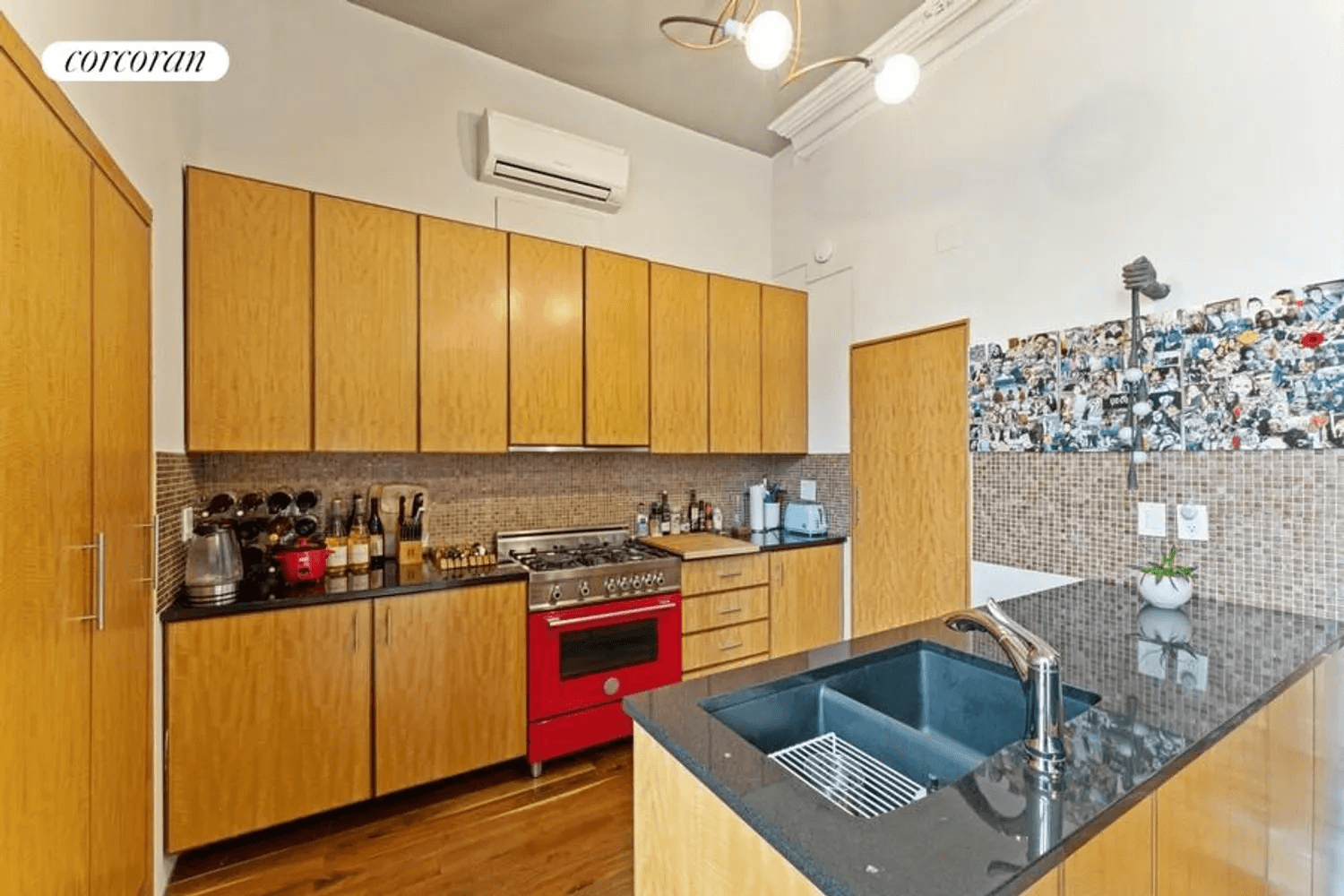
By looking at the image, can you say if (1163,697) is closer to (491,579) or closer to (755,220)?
(491,579)

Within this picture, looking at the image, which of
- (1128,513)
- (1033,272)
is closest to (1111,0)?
(1033,272)

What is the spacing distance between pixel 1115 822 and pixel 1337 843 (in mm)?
1535

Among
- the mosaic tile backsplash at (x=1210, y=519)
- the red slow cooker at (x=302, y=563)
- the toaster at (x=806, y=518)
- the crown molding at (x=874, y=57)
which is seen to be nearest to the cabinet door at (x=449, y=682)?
the red slow cooker at (x=302, y=563)

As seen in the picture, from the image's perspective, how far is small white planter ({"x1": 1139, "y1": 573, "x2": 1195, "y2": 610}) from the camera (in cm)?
172

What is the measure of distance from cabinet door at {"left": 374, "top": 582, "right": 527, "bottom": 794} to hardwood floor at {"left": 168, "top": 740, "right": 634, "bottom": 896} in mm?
150

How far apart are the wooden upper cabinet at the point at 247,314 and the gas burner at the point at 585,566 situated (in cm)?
109

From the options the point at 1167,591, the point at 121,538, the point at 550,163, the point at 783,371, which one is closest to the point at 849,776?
the point at 1167,591

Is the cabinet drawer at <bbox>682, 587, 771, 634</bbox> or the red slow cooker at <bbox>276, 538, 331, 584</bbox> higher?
the red slow cooker at <bbox>276, 538, 331, 584</bbox>

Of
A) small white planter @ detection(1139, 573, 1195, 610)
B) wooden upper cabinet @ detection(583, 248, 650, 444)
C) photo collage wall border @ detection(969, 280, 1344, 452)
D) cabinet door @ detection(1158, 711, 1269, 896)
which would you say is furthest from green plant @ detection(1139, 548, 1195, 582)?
wooden upper cabinet @ detection(583, 248, 650, 444)

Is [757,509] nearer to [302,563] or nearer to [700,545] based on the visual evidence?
[700,545]

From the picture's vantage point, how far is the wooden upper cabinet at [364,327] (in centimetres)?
221

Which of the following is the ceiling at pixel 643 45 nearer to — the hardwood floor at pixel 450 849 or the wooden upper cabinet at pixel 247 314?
the wooden upper cabinet at pixel 247 314

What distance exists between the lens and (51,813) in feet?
3.47

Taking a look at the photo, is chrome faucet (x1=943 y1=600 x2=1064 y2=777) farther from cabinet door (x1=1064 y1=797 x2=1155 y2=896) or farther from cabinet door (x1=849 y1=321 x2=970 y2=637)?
cabinet door (x1=849 y1=321 x2=970 y2=637)
